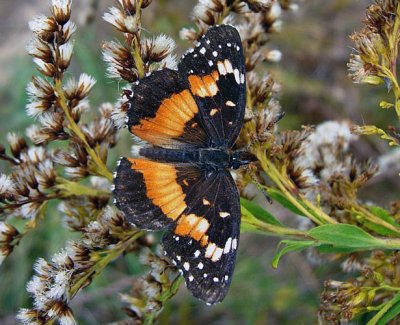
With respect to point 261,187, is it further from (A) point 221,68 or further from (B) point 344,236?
(A) point 221,68

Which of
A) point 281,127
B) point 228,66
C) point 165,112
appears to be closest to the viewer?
point 228,66

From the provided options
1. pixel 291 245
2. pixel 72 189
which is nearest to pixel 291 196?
pixel 291 245

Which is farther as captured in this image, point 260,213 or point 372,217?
point 260,213

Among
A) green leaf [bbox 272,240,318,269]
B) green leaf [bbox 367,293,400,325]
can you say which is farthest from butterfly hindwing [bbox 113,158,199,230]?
green leaf [bbox 367,293,400,325]

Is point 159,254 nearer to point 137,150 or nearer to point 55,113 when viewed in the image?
point 137,150

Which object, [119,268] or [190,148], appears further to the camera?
[119,268]

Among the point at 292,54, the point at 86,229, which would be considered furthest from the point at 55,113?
the point at 292,54
